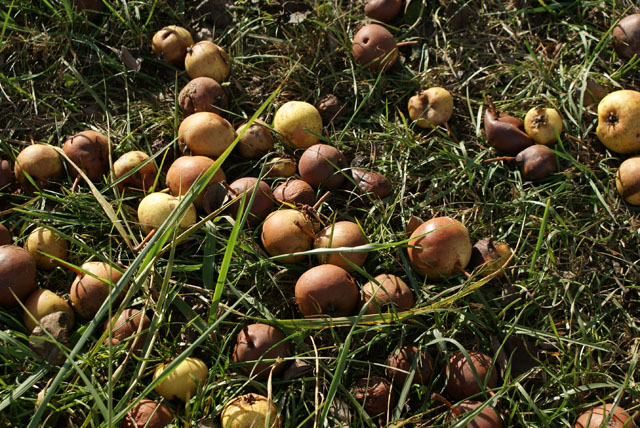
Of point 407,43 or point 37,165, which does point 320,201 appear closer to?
point 407,43

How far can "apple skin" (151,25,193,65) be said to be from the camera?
392 centimetres

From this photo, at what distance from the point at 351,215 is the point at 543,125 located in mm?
1364

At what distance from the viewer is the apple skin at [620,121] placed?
135 inches

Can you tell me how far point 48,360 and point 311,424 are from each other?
4.32 feet

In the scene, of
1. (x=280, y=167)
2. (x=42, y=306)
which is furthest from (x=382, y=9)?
(x=42, y=306)

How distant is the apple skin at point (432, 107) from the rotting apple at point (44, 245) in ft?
7.61

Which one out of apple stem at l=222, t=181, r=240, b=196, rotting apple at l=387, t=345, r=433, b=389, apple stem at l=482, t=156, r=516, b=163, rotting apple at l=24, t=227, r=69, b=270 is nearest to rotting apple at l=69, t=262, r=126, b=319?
rotting apple at l=24, t=227, r=69, b=270

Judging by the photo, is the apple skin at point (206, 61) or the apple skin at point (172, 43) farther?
the apple skin at point (172, 43)

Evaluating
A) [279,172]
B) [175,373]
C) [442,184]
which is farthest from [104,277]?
[442,184]

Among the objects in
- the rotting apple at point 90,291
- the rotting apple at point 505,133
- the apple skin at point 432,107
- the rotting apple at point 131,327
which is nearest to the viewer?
the rotting apple at point 131,327

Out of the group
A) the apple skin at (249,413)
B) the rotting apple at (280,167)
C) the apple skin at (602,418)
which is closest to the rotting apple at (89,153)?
the rotting apple at (280,167)

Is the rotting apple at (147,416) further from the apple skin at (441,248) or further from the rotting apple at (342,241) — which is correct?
the apple skin at (441,248)

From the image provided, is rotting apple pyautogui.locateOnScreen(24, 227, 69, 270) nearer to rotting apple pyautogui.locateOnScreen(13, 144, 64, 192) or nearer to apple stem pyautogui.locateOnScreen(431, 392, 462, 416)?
rotting apple pyautogui.locateOnScreen(13, 144, 64, 192)

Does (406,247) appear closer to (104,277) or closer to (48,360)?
(104,277)
